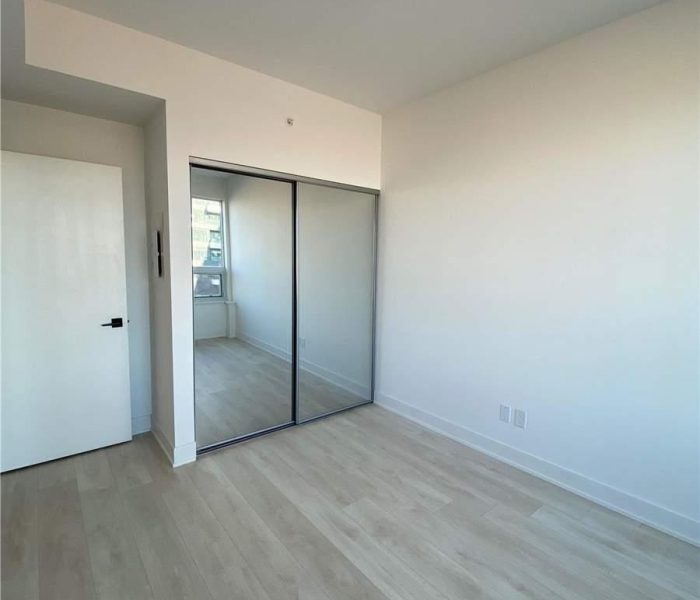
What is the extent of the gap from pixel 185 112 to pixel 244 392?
7.20 feet

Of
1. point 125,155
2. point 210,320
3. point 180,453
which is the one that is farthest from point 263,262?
point 180,453

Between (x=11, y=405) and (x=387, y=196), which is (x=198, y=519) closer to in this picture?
(x=11, y=405)

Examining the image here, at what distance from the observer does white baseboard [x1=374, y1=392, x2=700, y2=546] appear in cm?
204

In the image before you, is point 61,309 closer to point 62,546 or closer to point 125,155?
point 125,155

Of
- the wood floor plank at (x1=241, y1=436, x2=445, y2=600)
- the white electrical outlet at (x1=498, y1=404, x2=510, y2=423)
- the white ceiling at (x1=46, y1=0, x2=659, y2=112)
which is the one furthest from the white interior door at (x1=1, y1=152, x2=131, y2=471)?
the white electrical outlet at (x1=498, y1=404, x2=510, y2=423)

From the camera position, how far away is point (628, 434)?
219 cm

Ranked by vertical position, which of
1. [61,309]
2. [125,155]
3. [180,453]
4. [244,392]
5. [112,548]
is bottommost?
[112,548]

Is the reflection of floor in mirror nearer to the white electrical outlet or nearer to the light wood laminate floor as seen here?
the light wood laminate floor

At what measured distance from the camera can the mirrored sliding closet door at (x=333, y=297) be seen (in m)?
3.27

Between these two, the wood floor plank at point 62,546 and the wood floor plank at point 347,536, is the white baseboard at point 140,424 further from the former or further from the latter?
the wood floor plank at point 347,536

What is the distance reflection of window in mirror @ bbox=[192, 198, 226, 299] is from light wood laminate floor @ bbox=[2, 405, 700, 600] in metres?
1.25

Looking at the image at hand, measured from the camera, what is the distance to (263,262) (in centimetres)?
320

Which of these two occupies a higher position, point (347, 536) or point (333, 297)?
point (333, 297)

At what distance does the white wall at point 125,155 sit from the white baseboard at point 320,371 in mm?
849
